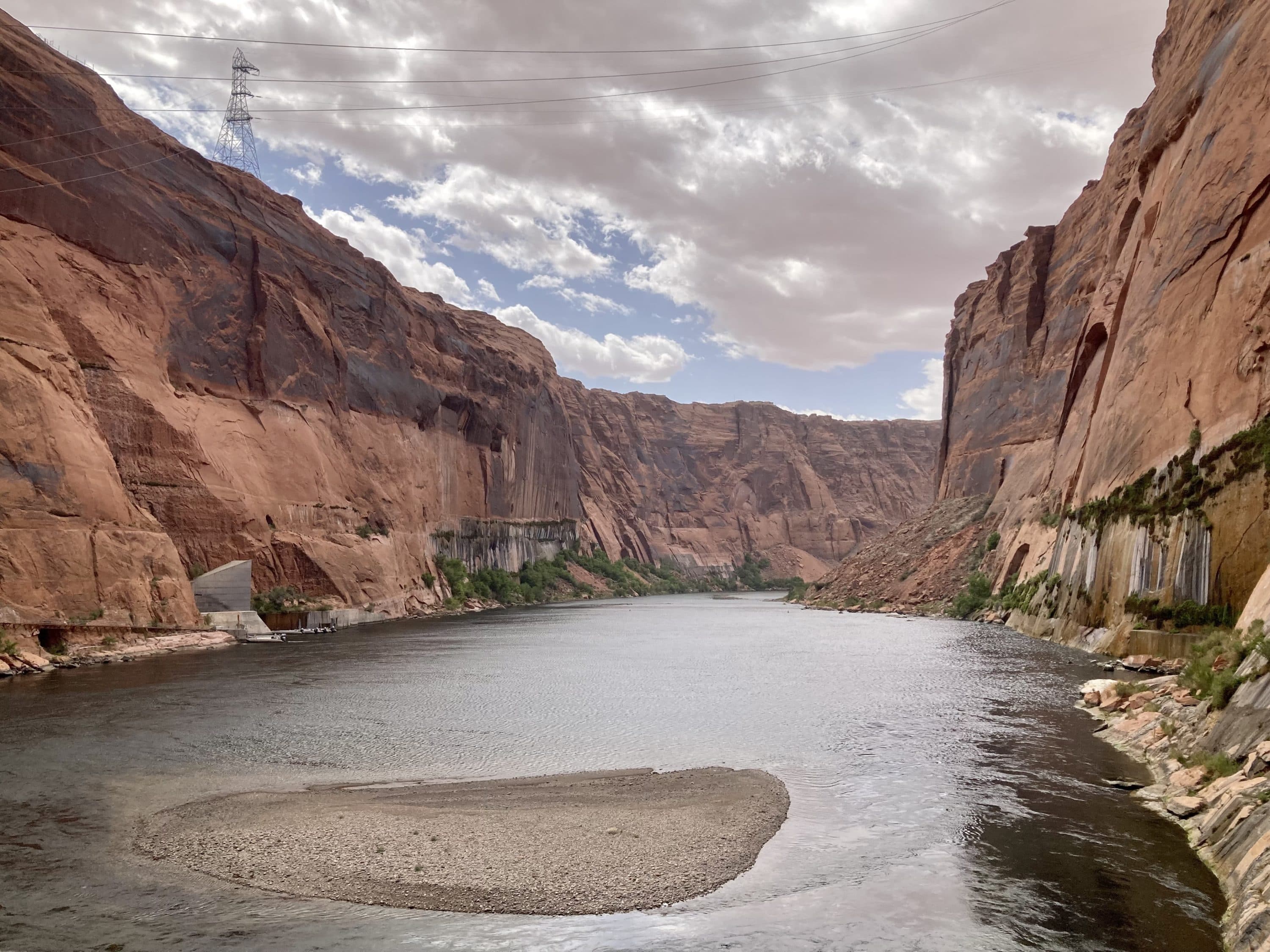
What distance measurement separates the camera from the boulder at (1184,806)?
37.5 feet

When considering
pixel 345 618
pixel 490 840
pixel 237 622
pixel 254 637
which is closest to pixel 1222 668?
pixel 490 840

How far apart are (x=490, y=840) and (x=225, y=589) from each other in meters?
37.5

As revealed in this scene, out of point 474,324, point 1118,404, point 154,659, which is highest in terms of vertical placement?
point 474,324

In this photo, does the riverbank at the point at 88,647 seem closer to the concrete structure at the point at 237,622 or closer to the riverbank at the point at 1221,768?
the concrete structure at the point at 237,622

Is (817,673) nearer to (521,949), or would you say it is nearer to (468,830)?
(468,830)

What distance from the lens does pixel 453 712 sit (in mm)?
22281

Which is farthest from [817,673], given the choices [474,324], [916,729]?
[474,324]

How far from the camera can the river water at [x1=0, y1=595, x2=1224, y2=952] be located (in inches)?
342

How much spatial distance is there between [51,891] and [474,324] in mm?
107236

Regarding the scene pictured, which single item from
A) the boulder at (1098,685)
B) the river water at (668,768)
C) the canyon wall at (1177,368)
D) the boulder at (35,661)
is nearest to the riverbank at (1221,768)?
the river water at (668,768)

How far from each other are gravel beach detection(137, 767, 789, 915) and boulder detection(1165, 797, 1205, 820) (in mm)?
5188

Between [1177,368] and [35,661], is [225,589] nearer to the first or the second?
[35,661]

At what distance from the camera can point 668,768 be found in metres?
15.8

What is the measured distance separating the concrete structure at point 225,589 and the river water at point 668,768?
9.09m
